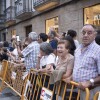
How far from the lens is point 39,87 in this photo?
5.80 meters

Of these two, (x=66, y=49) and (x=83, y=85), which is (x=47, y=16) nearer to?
(x=66, y=49)

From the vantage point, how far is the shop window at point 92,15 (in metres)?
10.6

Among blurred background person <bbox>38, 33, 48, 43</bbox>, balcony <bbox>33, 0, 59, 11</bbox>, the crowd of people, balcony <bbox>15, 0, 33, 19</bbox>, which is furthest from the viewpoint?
balcony <bbox>15, 0, 33, 19</bbox>

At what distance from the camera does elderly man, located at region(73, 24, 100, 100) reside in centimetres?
406

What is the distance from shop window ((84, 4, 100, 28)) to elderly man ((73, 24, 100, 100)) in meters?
6.25

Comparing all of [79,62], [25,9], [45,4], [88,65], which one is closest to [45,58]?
[79,62]

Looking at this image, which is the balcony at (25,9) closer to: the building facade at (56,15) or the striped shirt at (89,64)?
the building facade at (56,15)

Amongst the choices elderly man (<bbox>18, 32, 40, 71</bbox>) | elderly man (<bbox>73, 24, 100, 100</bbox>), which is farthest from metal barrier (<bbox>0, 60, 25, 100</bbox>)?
elderly man (<bbox>73, 24, 100, 100</bbox>)

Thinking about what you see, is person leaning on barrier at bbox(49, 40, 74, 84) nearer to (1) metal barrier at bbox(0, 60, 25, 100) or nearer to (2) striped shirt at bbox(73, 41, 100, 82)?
(2) striped shirt at bbox(73, 41, 100, 82)

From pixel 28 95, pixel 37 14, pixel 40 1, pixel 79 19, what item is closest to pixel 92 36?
pixel 28 95

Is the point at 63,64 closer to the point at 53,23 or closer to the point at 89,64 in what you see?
the point at 89,64

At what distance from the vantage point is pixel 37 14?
16656 millimetres

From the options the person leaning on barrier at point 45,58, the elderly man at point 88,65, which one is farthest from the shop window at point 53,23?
the elderly man at point 88,65

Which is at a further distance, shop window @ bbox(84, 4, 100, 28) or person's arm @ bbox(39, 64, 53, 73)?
shop window @ bbox(84, 4, 100, 28)
